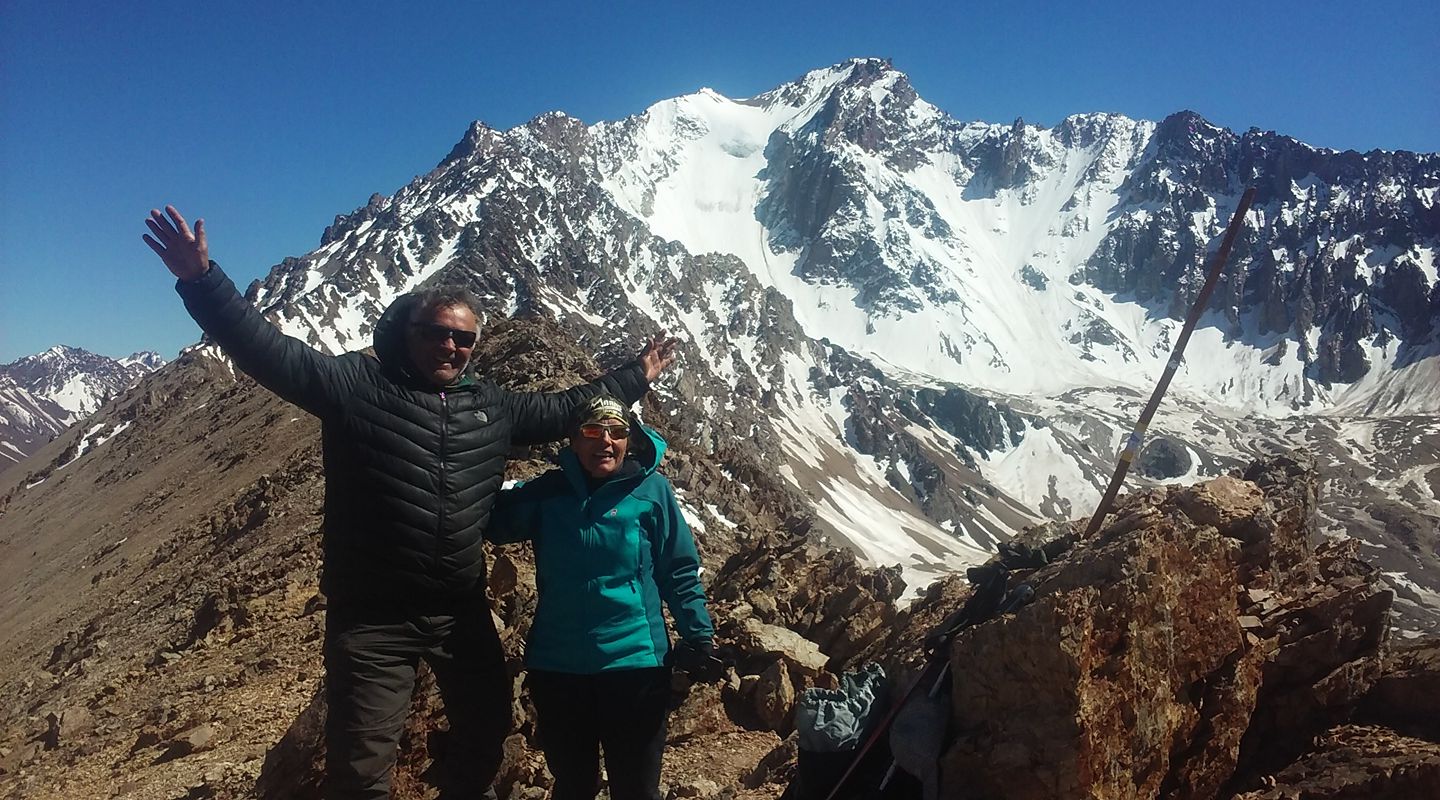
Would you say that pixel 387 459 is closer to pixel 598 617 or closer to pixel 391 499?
pixel 391 499

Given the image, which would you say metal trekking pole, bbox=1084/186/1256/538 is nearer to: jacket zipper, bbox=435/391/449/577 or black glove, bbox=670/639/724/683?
black glove, bbox=670/639/724/683

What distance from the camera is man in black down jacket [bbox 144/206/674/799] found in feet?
15.6

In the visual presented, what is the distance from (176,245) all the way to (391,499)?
1.85 metres

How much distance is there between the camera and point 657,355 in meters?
6.39

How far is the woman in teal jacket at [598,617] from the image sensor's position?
517cm

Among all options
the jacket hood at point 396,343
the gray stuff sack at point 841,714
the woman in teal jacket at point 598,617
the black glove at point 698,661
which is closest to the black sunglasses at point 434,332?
the jacket hood at point 396,343

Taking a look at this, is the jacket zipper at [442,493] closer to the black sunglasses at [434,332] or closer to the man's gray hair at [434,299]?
the black sunglasses at [434,332]

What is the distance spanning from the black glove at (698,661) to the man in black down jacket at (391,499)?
1341mm

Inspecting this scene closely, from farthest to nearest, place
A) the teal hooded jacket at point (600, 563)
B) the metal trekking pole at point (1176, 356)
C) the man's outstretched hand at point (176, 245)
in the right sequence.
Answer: the metal trekking pole at point (1176, 356), the teal hooded jacket at point (600, 563), the man's outstretched hand at point (176, 245)

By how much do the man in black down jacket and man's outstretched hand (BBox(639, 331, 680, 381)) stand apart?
1355 millimetres

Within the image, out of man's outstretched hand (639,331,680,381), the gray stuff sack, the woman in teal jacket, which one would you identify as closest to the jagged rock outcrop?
the gray stuff sack

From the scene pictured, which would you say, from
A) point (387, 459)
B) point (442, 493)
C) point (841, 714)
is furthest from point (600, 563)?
point (841, 714)

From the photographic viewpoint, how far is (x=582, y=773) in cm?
525

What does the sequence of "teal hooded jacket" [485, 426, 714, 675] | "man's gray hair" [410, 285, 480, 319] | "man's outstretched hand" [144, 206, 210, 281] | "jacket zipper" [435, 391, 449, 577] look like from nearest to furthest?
1. "man's outstretched hand" [144, 206, 210, 281]
2. "jacket zipper" [435, 391, 449, 577]
3. "man's gray hair" [410, 285, 480, 319]
4. "teal hooded jacket" [485, 426, 714, 675]
